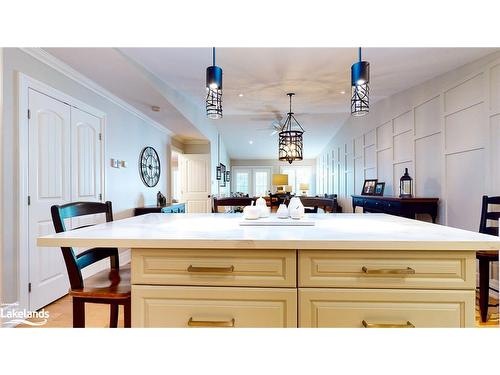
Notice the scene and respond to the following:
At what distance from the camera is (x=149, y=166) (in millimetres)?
4793

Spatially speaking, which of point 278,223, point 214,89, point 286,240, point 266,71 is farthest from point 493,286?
point 266,71

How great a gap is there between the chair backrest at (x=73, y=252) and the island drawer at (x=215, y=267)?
0.43 m

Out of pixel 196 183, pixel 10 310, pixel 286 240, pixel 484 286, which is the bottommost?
pixel 10 310

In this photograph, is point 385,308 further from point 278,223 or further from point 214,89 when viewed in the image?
point 214,89

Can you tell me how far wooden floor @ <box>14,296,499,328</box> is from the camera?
2.06 m

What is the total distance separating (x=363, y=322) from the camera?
101cm

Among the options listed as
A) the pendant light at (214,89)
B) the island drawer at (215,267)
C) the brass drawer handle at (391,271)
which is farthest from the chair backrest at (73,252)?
the brass drawer handle at (391,271)

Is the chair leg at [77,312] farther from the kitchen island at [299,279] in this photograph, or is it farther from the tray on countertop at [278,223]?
the tray on countertop at [278,223]

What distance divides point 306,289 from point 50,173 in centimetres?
264

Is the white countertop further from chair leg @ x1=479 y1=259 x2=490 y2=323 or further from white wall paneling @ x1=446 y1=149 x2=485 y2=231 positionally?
white wall paneling @ x1=446 y1=149 x2=485 y2=231

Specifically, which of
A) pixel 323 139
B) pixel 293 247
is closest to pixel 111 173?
pixel 293 247
